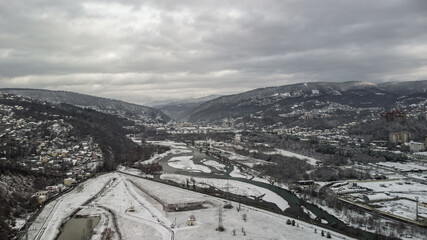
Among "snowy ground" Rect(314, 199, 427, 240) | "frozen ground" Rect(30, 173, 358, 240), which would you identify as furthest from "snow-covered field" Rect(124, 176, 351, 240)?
"snowy ground" Rect(314, 199, 427, 240)

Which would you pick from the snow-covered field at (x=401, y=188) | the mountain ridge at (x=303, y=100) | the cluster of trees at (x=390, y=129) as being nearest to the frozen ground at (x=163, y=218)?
the snow-covered field at (x=401, y=188)

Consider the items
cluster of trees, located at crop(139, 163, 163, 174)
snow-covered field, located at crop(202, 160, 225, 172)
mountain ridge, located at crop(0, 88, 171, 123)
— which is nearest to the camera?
cluster of trees, located at crop(139, 163, 163, 174)

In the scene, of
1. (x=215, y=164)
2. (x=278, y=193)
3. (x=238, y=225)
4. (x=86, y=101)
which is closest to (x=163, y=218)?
(x=238, y=225)

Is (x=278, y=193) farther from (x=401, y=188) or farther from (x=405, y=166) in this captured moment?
(x=405, y=166)

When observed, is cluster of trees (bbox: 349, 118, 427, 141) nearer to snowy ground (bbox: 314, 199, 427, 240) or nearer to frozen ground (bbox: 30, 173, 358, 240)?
snowy ground (bbox: 314, 199, 427, 240)

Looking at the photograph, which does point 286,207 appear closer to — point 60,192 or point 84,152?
point 60,192
